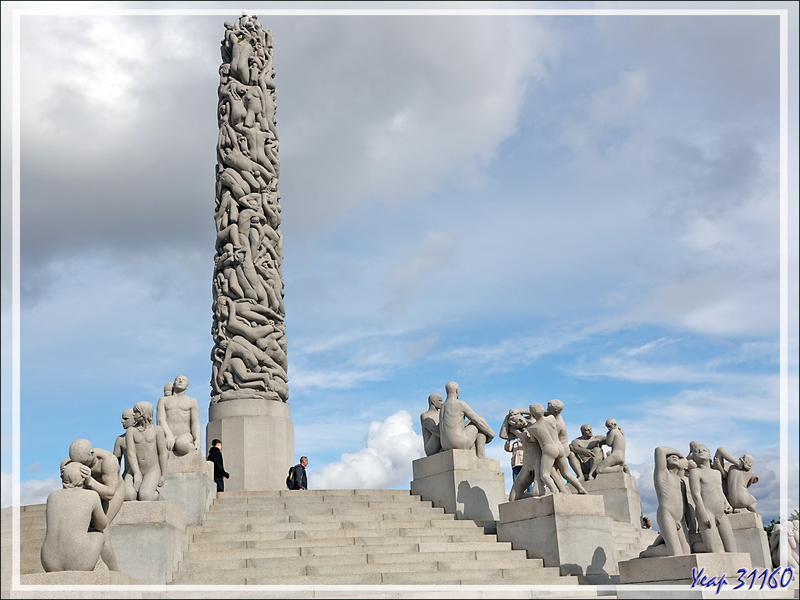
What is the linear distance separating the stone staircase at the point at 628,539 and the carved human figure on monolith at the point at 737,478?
170 cm

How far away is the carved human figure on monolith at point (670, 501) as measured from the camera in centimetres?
1030

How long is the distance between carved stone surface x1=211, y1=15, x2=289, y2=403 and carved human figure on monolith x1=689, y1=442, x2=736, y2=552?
10753mm

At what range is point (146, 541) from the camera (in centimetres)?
1032

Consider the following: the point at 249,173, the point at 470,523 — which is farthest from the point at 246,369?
the point at 470,523

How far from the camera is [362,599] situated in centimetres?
847

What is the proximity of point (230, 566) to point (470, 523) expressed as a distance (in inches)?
166

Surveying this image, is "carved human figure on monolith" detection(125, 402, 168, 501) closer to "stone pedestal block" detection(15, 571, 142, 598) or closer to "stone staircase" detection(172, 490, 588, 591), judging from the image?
"stone staircase" detection(172, 490, 588, 591)

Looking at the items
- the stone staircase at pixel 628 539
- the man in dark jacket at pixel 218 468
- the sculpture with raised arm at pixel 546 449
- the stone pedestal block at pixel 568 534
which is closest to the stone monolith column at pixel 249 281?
the man in dark jacket at pixel 218 468

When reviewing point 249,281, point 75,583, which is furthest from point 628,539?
point 249,281

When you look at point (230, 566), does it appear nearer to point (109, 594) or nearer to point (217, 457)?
point (109, 594)

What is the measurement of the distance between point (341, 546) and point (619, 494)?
23.5 ft

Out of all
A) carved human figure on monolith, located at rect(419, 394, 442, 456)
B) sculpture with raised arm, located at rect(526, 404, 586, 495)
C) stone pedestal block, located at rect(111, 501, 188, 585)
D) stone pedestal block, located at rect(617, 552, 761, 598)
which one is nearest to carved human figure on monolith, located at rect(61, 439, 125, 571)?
stone pedestal block, located at rect(111, 501, 188, 585)

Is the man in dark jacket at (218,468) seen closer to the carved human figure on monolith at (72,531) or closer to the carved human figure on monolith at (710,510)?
the carved human figure on monolith at (72,531)

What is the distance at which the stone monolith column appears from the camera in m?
18.4
